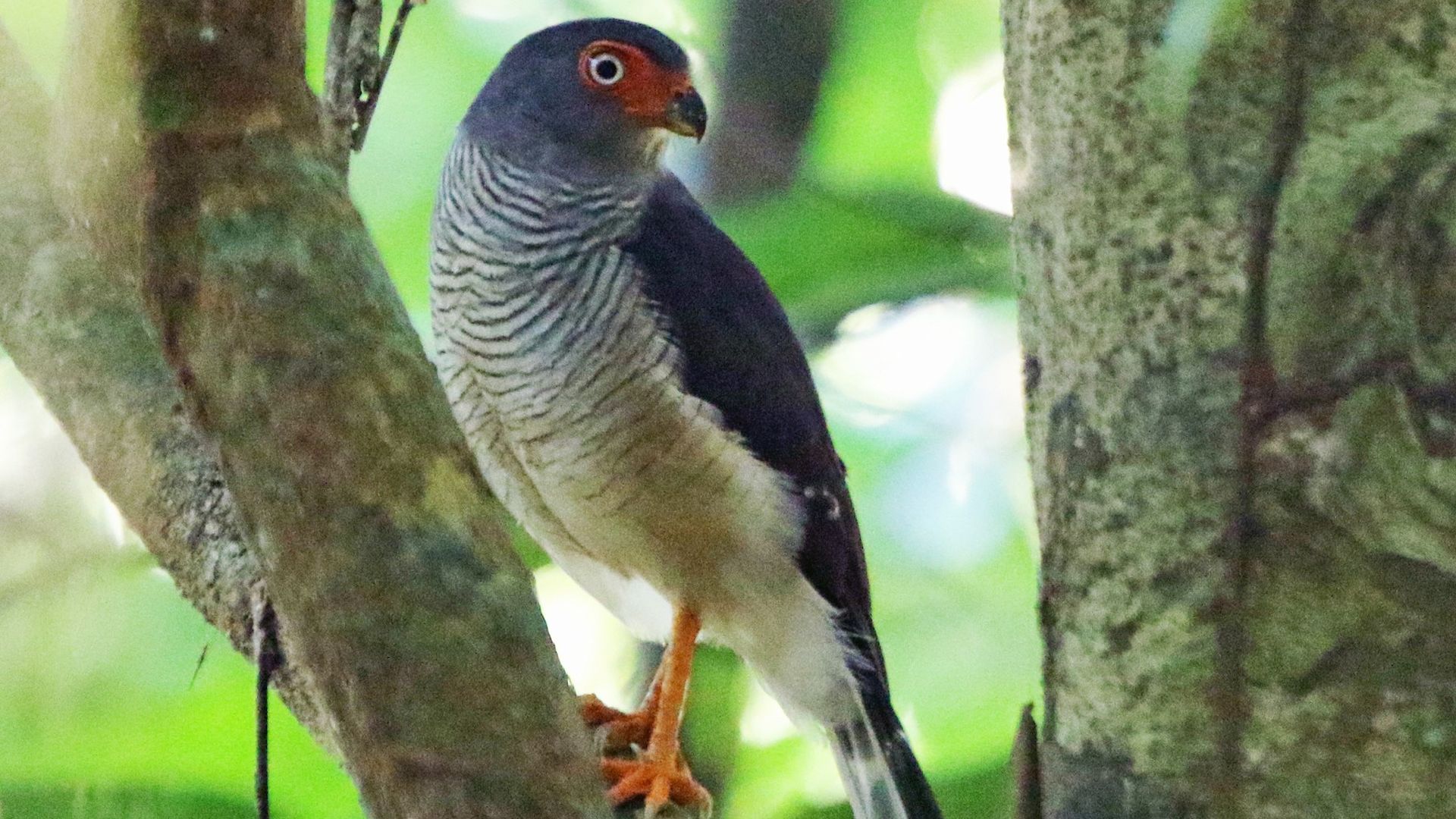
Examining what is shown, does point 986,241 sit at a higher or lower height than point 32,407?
higher

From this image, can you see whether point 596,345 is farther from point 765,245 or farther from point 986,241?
point 986,241

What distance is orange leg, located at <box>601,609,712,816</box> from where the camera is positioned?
254 cm

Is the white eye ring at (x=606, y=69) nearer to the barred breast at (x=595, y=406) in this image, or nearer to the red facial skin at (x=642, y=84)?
the red facial skin at (x=642, y=84)

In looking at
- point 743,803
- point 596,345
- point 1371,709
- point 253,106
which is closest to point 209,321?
point 253,106

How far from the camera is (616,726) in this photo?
287 centimetres

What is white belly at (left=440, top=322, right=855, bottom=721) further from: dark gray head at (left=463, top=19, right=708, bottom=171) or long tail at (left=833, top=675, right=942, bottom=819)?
dark gray head at (left=463, top=19, right=708, bottom=171)

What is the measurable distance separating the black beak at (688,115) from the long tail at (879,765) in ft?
3.62

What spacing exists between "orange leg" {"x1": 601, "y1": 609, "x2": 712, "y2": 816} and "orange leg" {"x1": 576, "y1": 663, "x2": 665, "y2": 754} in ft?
0.11

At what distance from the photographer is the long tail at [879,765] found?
2.69 m

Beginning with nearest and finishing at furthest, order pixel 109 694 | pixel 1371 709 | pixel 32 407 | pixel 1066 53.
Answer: pixel 1371 709
pixel 1066 53
pixel 109 694
pixel 32 407

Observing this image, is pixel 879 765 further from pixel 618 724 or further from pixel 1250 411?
pixel 1250 411

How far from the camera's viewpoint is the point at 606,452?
110 inches

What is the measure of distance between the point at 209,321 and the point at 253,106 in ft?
0.71

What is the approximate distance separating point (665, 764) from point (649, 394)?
657 mm
